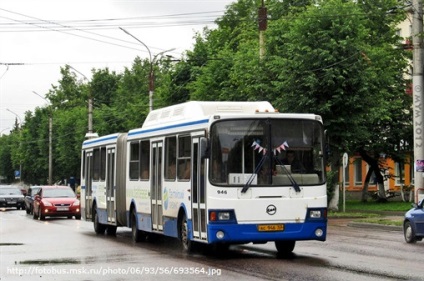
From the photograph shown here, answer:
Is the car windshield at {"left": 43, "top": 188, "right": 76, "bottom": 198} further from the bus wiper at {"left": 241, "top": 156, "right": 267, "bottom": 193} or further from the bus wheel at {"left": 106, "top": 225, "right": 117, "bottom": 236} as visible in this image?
the bus wiper at {"left": 241, "top": 156, "right": 267, "bottom": 193}

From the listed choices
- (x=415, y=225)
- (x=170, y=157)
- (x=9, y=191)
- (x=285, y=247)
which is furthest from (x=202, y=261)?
(x=9, y=191)

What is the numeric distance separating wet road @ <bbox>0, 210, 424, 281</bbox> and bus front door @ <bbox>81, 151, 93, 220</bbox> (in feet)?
14.7

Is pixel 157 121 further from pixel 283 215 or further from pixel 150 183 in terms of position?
pixel 283 215

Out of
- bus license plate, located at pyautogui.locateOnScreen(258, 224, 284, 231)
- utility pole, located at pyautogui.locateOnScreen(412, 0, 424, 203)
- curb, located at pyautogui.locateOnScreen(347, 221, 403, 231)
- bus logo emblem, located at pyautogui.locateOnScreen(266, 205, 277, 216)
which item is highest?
utility pole, located at pyautogui.locateOnScreen(412, 0, 424, 203)

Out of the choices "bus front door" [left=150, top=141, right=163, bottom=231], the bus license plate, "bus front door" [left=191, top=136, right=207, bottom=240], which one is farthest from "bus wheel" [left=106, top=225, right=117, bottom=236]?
the bus license plate

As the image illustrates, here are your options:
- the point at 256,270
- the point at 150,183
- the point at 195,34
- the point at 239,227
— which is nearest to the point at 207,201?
the point at 239,227

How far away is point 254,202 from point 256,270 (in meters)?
2.71

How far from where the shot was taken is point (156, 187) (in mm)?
22609

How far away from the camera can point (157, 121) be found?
2359 cm

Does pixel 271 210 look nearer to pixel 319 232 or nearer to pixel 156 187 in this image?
pixel 319 232

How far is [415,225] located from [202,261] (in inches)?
318

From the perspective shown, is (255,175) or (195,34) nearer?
(255,175)

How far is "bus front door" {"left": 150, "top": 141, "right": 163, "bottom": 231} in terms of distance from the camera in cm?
2227

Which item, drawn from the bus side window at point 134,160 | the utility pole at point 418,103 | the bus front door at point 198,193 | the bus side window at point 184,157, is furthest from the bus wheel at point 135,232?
the utility pole at point 418,103
